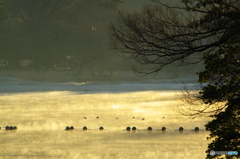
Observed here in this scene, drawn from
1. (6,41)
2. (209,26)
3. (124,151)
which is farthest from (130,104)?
(6,41)

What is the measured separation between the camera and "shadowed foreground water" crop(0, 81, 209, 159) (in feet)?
52.2

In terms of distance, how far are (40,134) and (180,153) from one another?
5918mm

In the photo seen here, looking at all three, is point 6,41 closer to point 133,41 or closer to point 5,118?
point 5,118

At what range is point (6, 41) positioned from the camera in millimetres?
75625

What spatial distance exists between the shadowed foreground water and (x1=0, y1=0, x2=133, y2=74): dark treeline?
46573 millimetres

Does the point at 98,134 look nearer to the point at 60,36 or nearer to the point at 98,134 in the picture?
the point at 98,134

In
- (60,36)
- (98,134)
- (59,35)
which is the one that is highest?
(59,35)

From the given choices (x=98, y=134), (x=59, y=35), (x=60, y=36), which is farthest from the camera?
(x=60, y=36)

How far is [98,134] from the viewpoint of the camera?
1978cm

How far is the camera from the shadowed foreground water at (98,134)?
15.9 metres

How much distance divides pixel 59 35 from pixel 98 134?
6166 cm

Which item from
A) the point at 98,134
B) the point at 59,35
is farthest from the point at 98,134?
the point at 59,35

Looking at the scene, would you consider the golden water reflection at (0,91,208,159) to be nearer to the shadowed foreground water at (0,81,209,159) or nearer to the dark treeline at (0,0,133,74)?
the shadowed foreground water at (0,81,209,159)

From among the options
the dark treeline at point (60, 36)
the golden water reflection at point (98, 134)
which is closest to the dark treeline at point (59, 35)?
the dark treeline at point (60, 36)
